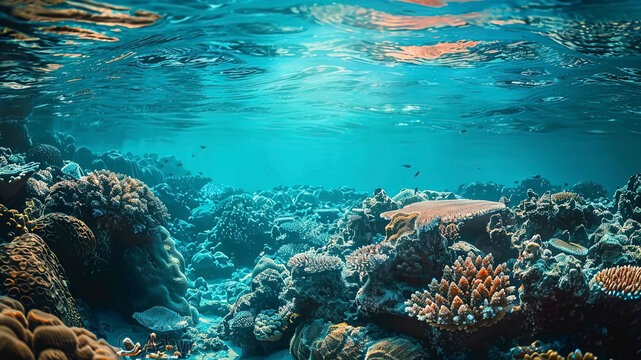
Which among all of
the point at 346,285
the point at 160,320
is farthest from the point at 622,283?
the point at 160,320

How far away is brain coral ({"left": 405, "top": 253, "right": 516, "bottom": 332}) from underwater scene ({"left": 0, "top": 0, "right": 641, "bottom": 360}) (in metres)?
0.03

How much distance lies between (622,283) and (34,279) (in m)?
8.15

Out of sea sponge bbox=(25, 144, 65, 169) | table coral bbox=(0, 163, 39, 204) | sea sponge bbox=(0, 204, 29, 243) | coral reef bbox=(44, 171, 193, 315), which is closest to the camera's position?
sea sponge bbox=(0, 204, 29, 243)

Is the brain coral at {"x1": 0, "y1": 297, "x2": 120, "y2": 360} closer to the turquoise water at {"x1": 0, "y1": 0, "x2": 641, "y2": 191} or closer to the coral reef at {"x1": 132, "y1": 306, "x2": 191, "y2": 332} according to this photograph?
the coral reef at {"x1": 132, "y1": 306, "x2": 191, "y2": 332}

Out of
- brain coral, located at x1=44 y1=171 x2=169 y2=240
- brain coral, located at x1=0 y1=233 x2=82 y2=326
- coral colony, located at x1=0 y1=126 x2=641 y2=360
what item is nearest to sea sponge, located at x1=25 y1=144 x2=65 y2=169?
coral colony, located at x1=0 y1=126 x2=641 y2=360

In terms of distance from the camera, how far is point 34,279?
443 cm

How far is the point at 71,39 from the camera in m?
10.4

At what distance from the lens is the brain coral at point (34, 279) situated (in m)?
4.23

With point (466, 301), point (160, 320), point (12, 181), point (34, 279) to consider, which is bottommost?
point (160, 320)

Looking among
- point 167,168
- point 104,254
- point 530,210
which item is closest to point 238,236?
point 104,254

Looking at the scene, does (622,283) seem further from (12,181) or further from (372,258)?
(12,181)

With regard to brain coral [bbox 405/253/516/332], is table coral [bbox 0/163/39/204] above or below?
above

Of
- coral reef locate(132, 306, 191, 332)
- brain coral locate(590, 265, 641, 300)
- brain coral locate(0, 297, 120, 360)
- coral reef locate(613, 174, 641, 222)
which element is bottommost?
coral reef locate(132, 306, 191, 332)

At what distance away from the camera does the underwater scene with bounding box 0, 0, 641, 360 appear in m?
4.43
